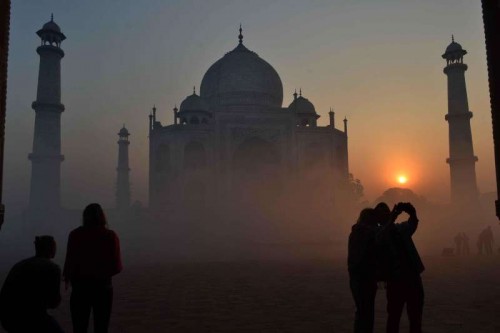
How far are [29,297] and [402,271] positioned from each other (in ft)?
9.71

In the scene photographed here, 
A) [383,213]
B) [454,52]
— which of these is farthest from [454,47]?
[383,213]

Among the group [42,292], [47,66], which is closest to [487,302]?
[42,292]

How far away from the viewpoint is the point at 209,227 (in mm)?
27875

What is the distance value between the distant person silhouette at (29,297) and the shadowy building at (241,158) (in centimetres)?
2804

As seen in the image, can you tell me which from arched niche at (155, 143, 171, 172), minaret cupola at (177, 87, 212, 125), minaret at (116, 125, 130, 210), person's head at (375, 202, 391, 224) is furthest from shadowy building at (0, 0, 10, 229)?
minaret at (116, 125, 130, 210)

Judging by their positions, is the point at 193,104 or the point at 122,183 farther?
the point at 122,183

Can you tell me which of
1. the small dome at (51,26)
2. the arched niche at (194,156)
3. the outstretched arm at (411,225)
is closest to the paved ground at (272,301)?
the outstretched arm at (411,225)

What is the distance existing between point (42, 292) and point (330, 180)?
30.7m

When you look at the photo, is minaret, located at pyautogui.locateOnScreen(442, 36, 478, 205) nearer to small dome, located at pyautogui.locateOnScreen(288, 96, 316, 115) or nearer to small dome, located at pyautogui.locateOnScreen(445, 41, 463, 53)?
small dome, located at pyautogui.locateOnScreen(445, 41, 463, 53)

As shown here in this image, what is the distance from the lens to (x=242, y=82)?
38156 mm

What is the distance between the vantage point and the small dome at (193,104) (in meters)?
36.4

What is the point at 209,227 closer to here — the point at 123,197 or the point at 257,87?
the point at 257,87

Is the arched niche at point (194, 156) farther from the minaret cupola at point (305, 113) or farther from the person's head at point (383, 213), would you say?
the person's head at point (383, 213)

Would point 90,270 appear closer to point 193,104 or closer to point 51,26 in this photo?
point 51,26
